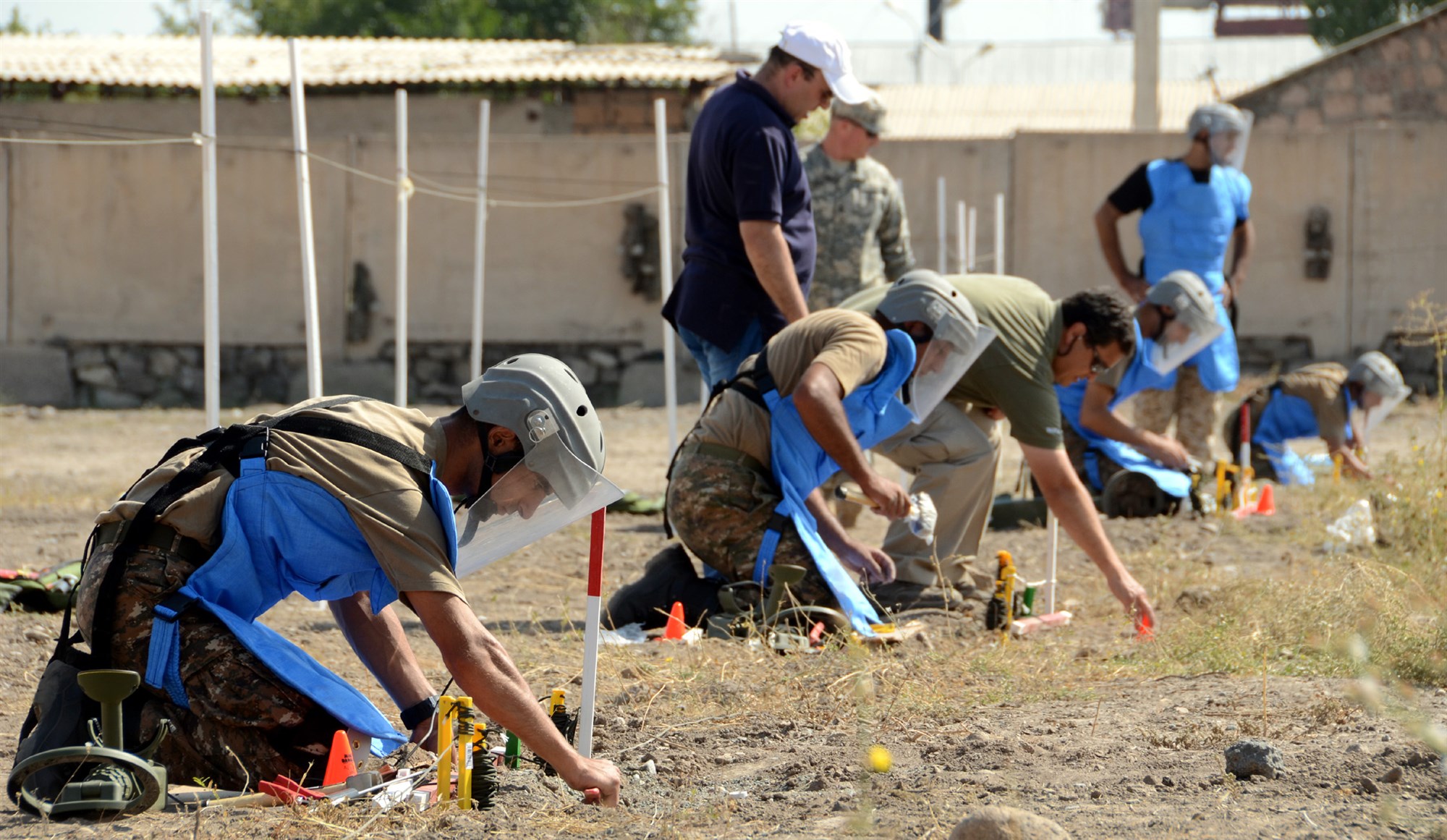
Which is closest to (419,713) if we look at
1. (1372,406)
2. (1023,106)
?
(1372,406)

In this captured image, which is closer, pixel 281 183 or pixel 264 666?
pixel 264 666

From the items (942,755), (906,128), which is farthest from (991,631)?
(906,128)

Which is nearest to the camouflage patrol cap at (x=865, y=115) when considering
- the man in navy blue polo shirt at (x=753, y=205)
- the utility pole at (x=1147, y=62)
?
the man in navy blue polo shirt at (x=753, y=205)

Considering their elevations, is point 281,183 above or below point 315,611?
above

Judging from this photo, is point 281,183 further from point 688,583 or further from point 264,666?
point 264,666

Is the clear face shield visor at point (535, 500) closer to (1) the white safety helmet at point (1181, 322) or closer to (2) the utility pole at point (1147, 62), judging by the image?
(1) the white safety helmet at point (1181, 322)

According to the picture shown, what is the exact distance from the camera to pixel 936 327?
4.34 m

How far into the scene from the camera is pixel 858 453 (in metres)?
4.02

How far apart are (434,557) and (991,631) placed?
7.47 feet

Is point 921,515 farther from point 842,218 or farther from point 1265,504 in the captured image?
point 1265,504

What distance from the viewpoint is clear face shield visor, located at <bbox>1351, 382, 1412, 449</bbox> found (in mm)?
7480

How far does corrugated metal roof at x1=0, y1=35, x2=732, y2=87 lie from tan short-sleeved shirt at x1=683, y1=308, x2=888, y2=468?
9.42 meters

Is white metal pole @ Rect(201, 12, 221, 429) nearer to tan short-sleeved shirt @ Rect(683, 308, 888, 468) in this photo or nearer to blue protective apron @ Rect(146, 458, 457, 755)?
tan short-sleeved shirt @ Rect(683, 308, 888, 468)

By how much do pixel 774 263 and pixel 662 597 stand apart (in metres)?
1.13
